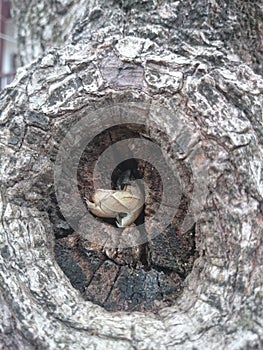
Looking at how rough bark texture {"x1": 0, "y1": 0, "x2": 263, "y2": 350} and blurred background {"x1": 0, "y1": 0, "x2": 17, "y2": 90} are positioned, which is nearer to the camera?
rough bark texture {"x1": 0, "y1": 0, "x2": 263, "y2": 350}

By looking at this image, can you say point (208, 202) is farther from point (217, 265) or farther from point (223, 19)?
point (223, 19)

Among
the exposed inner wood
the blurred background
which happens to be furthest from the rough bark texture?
the blurred background

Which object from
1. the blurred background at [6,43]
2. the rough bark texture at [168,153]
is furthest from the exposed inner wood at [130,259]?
the blurred background at [6,43]

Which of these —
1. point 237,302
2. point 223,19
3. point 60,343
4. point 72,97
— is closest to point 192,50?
point 223,19

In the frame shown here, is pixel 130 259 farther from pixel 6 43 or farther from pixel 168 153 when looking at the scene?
pixel 6 43

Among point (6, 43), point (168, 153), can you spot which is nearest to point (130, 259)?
point (168, 153)


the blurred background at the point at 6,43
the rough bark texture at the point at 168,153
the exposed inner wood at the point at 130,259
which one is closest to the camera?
the rough bark texture at the point at 168,153

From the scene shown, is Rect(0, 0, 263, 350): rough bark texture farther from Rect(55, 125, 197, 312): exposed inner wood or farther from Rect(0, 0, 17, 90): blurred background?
Rect(0, 0, 17, 90): blurred background

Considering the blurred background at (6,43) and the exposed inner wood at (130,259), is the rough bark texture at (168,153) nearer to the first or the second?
the exposed inner wood at (130,259)
